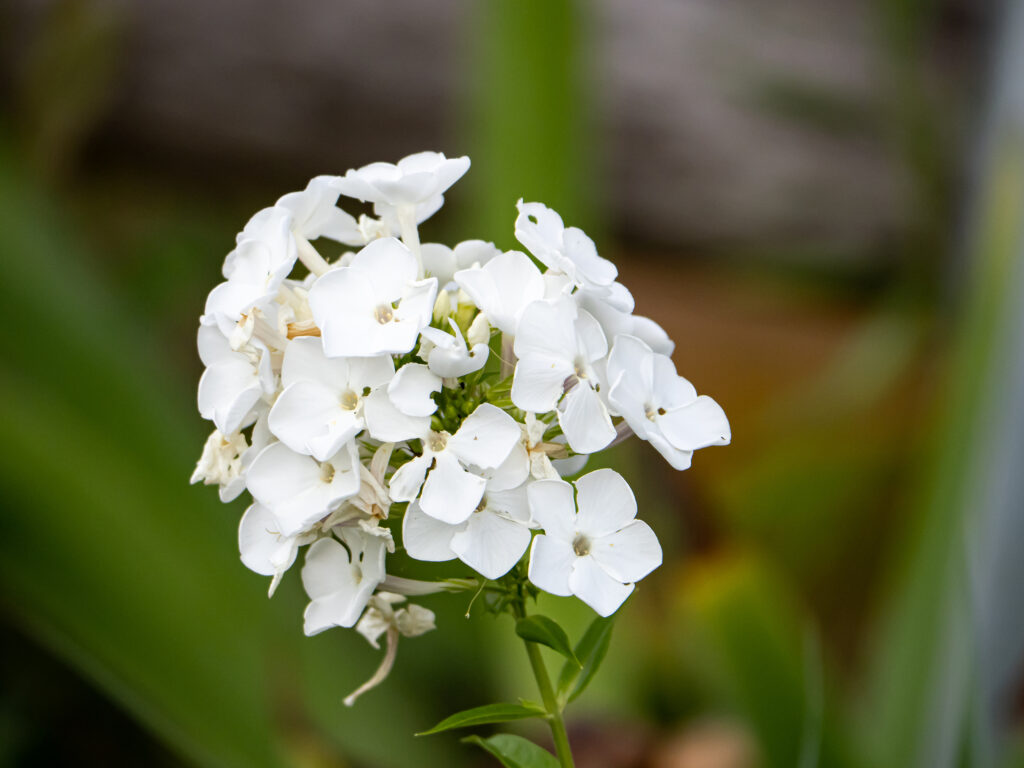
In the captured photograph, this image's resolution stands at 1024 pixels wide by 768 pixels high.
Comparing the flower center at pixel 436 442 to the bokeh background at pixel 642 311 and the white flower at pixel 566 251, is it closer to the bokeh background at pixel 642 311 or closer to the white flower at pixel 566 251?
the white flower at pixel 566 251

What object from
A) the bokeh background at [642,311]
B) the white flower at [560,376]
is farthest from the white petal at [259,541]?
the bokeh background at [642,311]

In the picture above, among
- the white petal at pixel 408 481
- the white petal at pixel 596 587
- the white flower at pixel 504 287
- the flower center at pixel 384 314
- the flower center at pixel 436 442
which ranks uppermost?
the white flower at pixel 504 287

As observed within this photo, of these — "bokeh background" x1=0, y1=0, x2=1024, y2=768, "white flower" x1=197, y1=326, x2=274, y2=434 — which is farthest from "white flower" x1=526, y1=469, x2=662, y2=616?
"bokeh background" x1=0, y1=0, x2=1024, y2=768

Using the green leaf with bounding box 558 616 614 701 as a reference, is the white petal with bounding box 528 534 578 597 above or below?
above

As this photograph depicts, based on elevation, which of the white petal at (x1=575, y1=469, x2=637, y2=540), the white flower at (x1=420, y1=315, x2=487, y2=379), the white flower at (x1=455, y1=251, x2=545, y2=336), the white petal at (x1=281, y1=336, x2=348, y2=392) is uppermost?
the white flower at (x1=455, y1=251, x2=545, y2=336)

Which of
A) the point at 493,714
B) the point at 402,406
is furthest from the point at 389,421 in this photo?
the point at 493,714

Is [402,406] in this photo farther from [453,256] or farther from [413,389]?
[453,256]

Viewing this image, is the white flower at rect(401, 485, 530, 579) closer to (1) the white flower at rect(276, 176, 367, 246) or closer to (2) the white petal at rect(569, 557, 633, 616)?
(2) the white petal at rect(569, 557, 633, 616)
